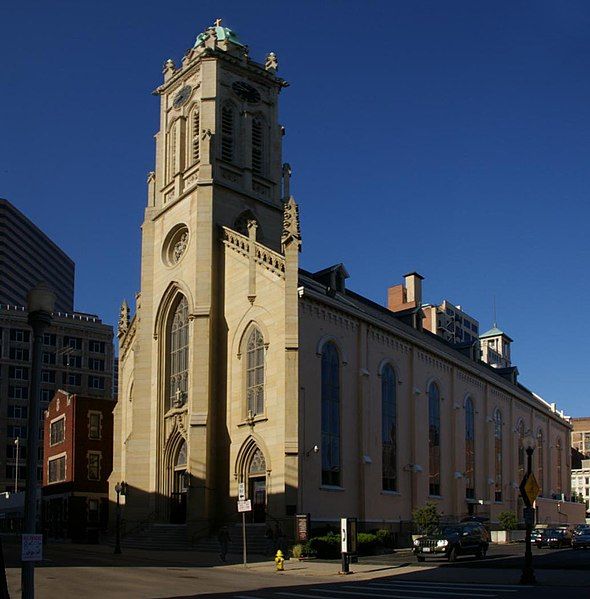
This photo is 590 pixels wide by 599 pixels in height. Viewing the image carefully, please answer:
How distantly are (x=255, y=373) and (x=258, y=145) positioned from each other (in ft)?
57.3

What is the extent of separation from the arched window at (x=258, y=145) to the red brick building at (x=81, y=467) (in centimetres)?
2389

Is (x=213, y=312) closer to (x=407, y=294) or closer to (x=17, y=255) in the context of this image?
(x=407, y=294)

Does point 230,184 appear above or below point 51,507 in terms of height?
above

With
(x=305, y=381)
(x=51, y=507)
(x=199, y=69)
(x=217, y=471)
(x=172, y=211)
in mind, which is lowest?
(x=51, y=507)

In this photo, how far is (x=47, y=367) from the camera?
122m

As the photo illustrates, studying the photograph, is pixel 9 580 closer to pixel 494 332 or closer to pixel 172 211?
pixel 172 211

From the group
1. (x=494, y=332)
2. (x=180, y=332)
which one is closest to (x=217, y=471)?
(x=180, y=332)

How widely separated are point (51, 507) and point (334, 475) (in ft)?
108

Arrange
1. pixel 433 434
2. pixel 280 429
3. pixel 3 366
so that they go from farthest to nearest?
pixel 3 366 < pixel 433 434 < pixel 280 429

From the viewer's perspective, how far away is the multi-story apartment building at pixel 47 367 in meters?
118

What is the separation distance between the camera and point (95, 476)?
66.8 m

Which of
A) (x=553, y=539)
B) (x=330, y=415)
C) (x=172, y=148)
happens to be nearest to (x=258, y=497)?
(x=330, y=415)

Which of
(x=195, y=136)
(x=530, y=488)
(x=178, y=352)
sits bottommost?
(x=530, y=488)

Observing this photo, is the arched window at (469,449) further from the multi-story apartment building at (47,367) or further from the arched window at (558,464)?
the multi-story apartment building at (47,367)
